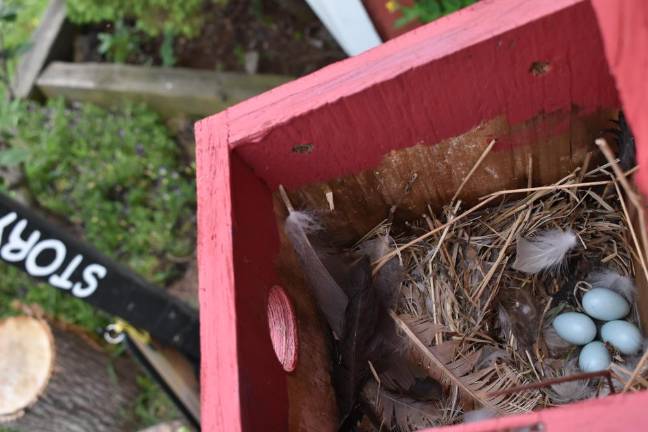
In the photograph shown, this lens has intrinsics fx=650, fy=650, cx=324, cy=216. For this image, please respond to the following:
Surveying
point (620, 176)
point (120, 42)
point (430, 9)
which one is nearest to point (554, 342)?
point (620, 176)

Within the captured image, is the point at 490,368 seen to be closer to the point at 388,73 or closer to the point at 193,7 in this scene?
the point at 388,73

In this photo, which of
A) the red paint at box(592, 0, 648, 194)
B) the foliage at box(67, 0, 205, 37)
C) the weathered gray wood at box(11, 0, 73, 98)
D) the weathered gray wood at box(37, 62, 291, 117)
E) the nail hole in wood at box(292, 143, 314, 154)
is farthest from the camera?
the weathered gray wood at box(11, 0, 73, 98)

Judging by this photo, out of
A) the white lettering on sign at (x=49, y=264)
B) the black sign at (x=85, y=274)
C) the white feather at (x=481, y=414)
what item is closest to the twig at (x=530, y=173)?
the white feather at (x=481, y=414)

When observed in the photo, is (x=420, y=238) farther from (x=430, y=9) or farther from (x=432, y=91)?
(x=430, y=9)

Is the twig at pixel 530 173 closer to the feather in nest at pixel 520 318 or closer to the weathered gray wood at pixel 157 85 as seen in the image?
the feather in nest at pixel 520 318

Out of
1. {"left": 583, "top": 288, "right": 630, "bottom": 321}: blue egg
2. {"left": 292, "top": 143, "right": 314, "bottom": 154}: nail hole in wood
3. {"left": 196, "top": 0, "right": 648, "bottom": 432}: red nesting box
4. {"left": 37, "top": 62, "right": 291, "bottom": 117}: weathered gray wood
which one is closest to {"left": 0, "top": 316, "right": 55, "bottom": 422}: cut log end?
{"left": 37, "top": 62, "right": 291, "bottom": 117}: weathered gray wood

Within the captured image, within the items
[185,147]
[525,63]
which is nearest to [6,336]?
[185,147]

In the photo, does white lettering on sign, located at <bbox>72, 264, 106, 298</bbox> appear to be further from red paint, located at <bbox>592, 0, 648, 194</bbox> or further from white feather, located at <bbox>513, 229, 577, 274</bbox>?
red paint, located at <bbox>592, 0, 648, 194</bbox>

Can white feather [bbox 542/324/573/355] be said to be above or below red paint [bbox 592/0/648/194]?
below
